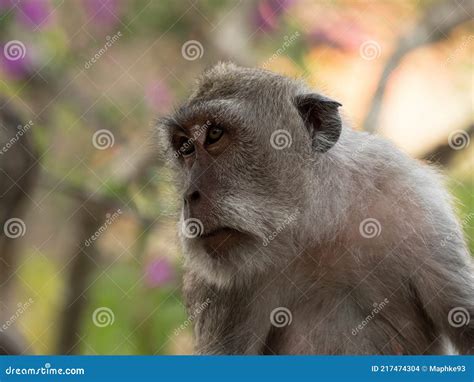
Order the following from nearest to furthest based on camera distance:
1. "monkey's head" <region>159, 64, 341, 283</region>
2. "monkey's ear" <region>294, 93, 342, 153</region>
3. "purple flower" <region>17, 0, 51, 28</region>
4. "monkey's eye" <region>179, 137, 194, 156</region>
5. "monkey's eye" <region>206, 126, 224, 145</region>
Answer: "monkey's head" <region>159, 64, 341, 283</region>
"monkey's ear" <region>294, 93, 342, 153</region>
"monkey's eye" <region>206, 126, 224, 145</region>
"monkey's eye" <region>179, 137, 194, 156</region>
"purple flower" <region>17, 0, 51, 28</region>

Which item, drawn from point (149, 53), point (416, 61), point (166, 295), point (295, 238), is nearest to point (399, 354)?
point (295, 238)

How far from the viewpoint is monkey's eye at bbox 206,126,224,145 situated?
4.64 meters

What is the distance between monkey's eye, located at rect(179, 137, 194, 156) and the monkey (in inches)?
2.1

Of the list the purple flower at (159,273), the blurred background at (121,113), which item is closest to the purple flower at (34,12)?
the blurred background at (121,113)

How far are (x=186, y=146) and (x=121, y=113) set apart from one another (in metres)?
1.45

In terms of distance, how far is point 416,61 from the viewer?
6.19 m

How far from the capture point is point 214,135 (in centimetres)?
465

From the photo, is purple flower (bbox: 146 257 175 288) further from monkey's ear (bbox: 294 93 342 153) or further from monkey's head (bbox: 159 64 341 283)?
monkey's ear (bbox: 294 93 342 153)

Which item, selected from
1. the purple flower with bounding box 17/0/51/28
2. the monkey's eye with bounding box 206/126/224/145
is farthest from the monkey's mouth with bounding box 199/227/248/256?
the purple flower with bounding box 17/0/51/28

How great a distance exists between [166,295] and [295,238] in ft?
5.80

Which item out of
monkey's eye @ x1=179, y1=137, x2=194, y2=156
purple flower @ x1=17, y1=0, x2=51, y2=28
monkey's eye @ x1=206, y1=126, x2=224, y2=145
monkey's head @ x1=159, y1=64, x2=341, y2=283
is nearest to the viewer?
monkey's head @ x1=159, y1=64, x2=341, y2=283

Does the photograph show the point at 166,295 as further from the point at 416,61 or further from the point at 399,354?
the point at 416,61

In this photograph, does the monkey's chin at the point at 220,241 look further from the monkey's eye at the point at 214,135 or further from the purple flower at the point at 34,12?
the purple flower at the point at 34,12

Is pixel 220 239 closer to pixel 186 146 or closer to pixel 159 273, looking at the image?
pixel 186 146
